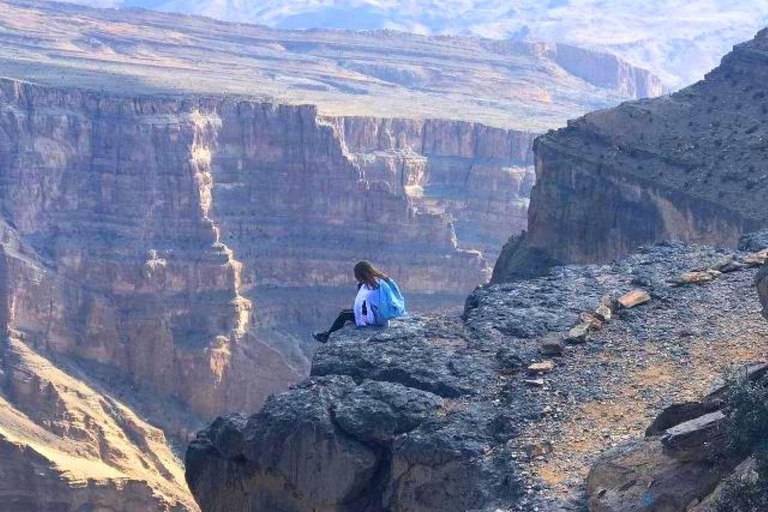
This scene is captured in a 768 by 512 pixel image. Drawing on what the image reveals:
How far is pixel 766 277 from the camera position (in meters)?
17.1

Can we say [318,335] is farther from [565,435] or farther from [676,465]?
[676,465]

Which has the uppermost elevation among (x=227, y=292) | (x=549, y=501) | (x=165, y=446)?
(x=549, y=501)

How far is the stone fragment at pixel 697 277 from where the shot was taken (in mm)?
21812

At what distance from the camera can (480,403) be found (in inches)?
725

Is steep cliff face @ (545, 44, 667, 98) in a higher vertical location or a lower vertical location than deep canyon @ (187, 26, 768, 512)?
higher

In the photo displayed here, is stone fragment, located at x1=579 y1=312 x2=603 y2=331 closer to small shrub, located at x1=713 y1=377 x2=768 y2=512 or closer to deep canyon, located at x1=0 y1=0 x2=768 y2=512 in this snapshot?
deep canyon, located at x1=0 y1=0 x2=768 y2=512

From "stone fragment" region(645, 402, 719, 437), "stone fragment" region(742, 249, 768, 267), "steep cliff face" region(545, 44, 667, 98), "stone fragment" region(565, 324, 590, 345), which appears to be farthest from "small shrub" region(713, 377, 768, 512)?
"steep cliff face" region(545, 44, 667, 98)

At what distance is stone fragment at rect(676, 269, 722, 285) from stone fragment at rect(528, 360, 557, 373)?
344cm

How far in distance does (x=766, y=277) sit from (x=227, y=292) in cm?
5639

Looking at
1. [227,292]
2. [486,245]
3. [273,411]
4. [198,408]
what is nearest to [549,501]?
[273,411]

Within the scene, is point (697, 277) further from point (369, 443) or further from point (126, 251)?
point (126, 251)

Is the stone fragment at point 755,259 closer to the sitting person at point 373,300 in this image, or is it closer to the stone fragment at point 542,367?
the stone fragment at point 542,367

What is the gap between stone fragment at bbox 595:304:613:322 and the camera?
67.2ft

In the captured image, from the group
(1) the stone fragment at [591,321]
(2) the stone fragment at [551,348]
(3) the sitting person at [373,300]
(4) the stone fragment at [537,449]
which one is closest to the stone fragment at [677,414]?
(4) the stone fragment at [537,449]
